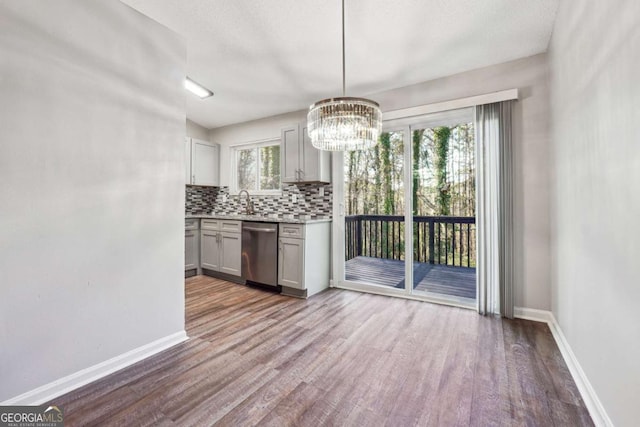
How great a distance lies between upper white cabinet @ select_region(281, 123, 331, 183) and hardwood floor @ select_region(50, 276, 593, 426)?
1.80 meters

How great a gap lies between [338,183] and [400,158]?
0.84 metres

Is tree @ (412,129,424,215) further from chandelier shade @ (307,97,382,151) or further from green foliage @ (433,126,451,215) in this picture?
chandelier shade @ (307,97,382,151)

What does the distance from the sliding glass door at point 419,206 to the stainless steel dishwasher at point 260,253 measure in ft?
2.95

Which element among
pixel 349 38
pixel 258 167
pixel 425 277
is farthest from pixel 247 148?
pixel 425 277

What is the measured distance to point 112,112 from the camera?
71.6 inches

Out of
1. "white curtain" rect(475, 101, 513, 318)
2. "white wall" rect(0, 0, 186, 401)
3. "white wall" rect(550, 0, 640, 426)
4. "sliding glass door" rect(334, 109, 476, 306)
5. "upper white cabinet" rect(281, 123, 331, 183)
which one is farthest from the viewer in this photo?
"upper white cabinet" rect(281, 123, 331, 183)

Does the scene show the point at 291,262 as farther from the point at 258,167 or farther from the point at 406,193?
the point at 258,167

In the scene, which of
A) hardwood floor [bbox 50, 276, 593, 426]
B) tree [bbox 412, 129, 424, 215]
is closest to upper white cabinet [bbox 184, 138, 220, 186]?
hardwood floor [bbox 50, 276, 593, 426]

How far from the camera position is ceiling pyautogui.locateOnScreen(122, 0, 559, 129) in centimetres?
212

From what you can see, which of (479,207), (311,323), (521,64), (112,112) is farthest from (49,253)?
(521,64)

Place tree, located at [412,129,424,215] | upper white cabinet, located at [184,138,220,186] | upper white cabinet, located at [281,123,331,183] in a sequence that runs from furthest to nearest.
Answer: upper white cabinet, located at [184,138,220,186] → upper white cabinet, located at [281,123,331,183] → tree, located at [412,129,424,215]

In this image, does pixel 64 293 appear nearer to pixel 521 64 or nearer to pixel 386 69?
pixel 386 69

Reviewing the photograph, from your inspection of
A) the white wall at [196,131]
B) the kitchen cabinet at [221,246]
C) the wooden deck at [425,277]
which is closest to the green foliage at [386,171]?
the wooden deck at [425,277]

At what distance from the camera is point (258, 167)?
4.67m
